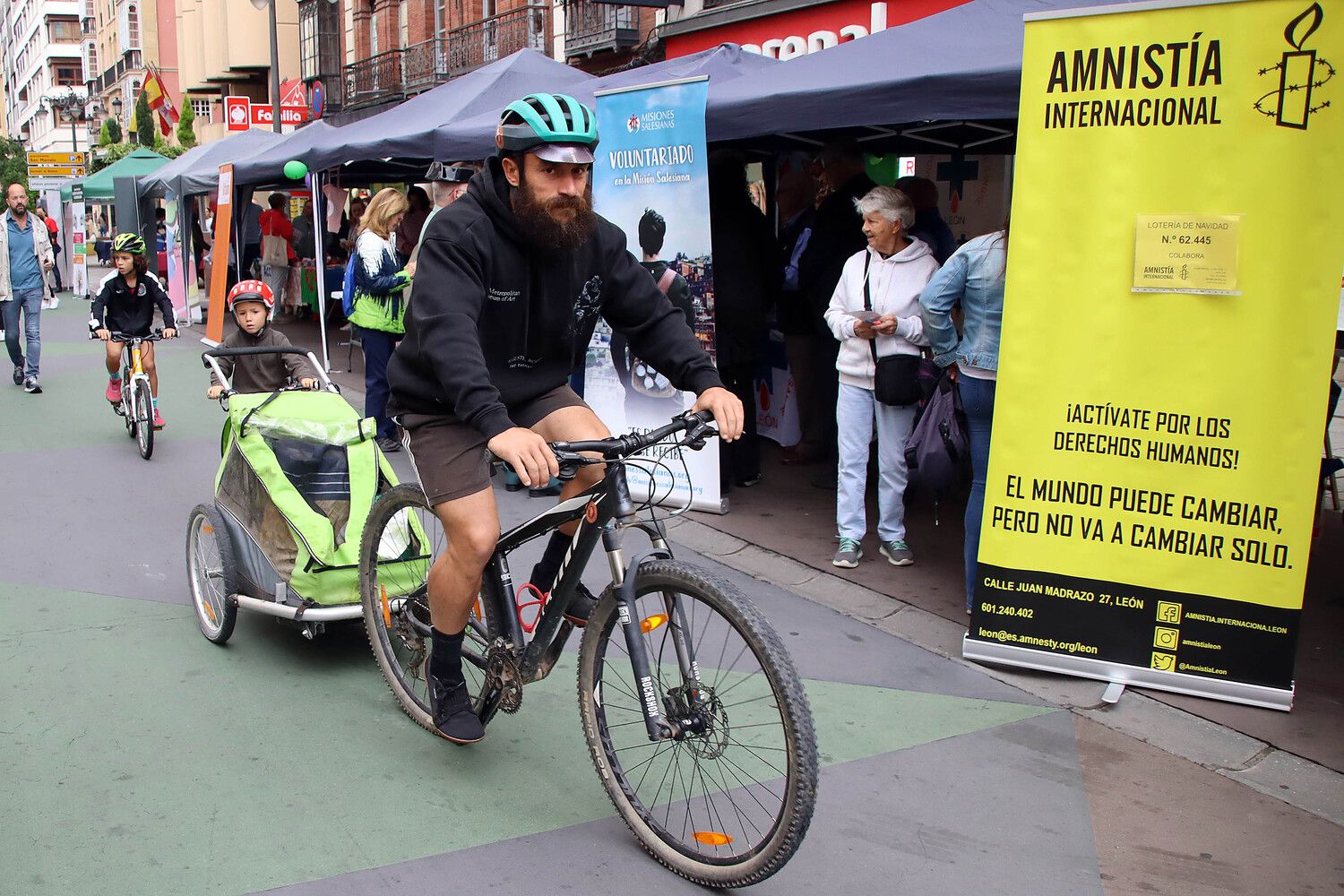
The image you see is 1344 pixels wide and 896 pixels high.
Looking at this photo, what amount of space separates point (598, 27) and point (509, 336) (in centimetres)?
1935

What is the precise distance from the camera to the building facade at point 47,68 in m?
95.6

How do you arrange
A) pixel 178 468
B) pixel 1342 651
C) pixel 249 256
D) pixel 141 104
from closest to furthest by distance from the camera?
pixel 1342 651 → pixel 178 468 → pixel 249 256 → pixel 141 104

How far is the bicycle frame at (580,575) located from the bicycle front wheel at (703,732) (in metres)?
0.02

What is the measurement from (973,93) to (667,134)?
240cm

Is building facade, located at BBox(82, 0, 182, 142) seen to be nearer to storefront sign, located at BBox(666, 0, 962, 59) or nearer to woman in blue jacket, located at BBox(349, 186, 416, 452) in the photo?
storefront sign, located at BBox(666, 0, 962, 59)

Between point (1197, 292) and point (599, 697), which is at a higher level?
point (1197, 292)

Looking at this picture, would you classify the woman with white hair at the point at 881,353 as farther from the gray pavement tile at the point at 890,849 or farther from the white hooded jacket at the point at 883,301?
the gray pavement tile at the point at 890,849

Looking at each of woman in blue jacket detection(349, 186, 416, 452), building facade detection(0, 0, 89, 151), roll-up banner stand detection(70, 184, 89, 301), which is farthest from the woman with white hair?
building facade detection(0, 0, 89, 151)

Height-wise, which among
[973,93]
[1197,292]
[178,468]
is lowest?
[178,468]

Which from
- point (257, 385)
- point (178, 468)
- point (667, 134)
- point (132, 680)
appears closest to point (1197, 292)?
point (667, 134)

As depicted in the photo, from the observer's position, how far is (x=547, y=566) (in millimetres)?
3791

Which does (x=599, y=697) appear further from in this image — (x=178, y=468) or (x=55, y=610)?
(x=178, y=468)

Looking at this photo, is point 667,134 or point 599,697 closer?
point 599,697

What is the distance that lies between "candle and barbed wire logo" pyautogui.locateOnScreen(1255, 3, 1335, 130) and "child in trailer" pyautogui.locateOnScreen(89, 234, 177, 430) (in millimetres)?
8079
